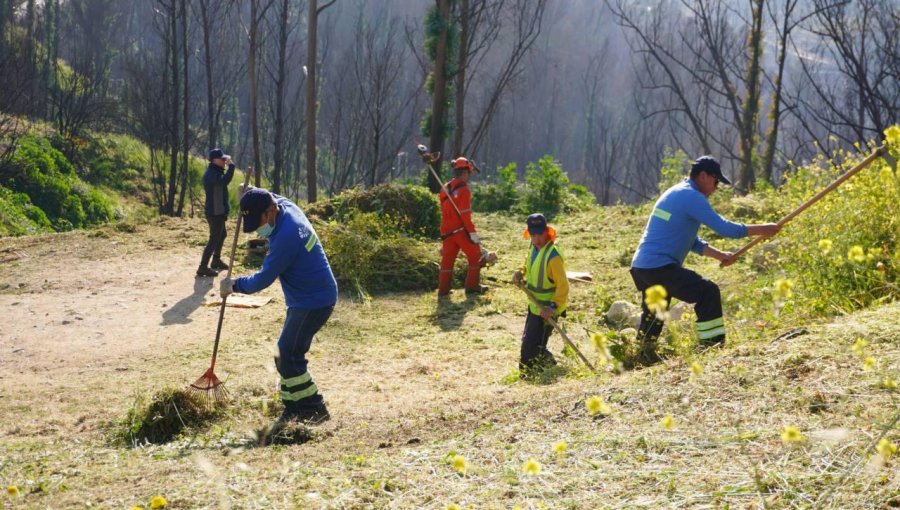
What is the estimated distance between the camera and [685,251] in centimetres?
637

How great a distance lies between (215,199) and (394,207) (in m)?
3.61

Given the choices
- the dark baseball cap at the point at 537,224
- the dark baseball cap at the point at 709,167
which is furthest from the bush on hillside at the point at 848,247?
the dark baseball cap at the point at 537,224

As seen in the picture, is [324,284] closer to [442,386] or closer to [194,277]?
[442,386]

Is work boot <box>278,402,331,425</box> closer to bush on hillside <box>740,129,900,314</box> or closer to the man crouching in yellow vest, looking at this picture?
the man crouching in yellow vest

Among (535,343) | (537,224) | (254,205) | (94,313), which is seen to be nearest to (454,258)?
(535,343)

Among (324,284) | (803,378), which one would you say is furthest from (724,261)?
(324,284)

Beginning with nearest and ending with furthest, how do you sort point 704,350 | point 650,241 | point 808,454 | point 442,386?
1. point 808,454
2. point 704,350
3. point 650,241
4. point 442,386

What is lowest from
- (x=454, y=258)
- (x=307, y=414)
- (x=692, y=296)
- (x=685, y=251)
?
(x=307, y=414)

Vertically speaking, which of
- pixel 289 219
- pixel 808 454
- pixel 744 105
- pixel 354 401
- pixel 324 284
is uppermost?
pixel 744 105

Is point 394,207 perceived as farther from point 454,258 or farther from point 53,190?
point 53,190

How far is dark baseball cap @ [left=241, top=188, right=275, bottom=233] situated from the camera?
5.65 metres

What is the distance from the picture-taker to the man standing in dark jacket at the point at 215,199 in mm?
11023

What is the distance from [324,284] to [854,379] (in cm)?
357

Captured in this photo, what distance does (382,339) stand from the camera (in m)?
9.04
